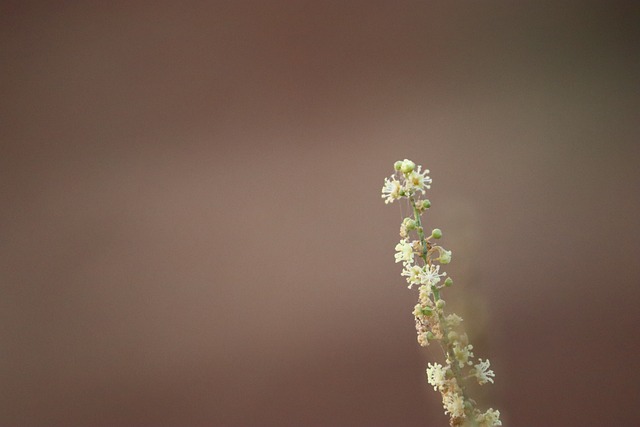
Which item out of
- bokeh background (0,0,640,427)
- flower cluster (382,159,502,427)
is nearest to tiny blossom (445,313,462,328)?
flower cluster (382,159,502,427)

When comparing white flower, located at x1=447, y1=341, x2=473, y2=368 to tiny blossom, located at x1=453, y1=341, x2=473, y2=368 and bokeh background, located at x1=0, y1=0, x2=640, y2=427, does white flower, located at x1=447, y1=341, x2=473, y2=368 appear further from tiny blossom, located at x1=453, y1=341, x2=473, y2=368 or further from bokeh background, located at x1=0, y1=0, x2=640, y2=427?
bokeh background, located at x1=0, y1=0, x2=640, y2=427

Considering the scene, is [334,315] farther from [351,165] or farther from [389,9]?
[389,9]

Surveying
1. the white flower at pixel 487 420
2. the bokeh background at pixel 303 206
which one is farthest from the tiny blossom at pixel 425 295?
the bokeh background at pixel 303 206

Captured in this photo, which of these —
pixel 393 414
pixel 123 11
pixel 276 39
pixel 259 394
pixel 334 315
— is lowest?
pixel 393 414

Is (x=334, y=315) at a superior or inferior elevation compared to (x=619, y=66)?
inferior

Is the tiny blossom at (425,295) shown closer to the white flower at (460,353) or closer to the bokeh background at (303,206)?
the white flower at (460,353)

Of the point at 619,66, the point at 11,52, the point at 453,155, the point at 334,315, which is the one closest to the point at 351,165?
the point at 453,155

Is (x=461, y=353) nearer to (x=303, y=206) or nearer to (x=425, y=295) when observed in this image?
(x=425, y=295)
